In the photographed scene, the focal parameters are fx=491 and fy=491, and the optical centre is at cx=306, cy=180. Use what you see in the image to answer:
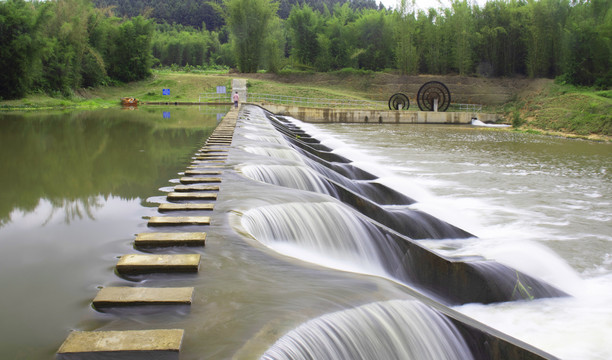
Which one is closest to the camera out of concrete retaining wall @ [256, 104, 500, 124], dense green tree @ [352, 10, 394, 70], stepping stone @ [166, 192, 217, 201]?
stepping stone @ [166, 192, 217, 201]

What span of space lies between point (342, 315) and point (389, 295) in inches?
18.1

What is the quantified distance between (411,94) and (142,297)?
2052 inches

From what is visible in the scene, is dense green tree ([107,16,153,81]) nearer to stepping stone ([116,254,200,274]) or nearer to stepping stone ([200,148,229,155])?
stepping stone ([200,148,229,155])

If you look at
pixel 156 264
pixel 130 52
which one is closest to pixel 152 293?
pixel 156 264

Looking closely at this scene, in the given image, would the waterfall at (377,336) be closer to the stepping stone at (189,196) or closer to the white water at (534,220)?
the white water at (534,220)

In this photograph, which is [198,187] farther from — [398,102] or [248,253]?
[398,102]

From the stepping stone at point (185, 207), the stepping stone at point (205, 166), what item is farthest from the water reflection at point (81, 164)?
the stepping stone at point (185, 207)

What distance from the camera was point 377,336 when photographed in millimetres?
2914

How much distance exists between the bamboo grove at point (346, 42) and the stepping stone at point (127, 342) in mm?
32790

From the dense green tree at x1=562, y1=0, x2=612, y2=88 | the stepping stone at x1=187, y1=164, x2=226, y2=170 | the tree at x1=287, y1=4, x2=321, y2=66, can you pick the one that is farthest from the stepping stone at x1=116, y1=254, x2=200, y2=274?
A: the tree at x1=287, y1=4, x2=321, y2=66

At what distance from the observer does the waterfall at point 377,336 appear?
2.64m

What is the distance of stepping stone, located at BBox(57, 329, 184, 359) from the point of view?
7.54 ft

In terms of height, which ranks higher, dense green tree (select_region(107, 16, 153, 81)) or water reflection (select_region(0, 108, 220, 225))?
dense green tree (select_region(107, 16, 153, 81))

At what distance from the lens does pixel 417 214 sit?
714 centimetres
